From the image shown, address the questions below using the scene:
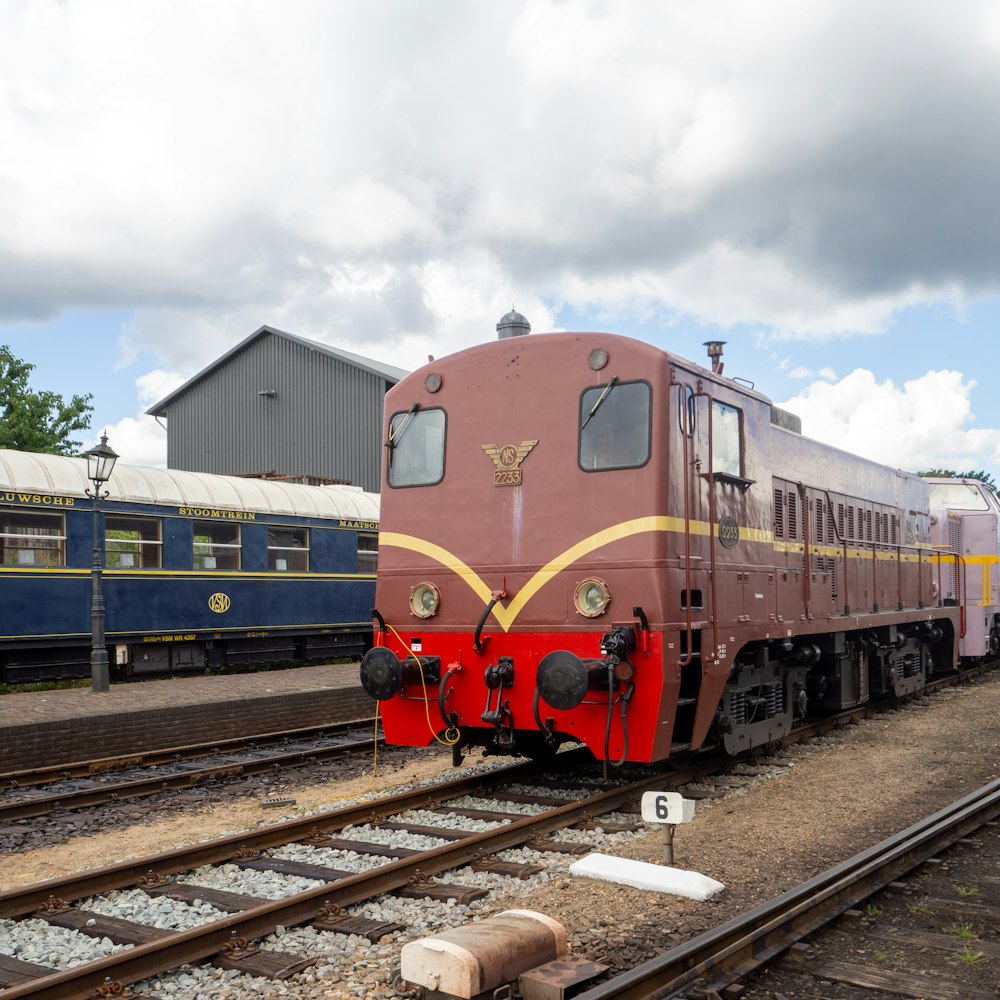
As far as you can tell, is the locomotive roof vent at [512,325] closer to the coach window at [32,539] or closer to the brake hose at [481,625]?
the coach window at [32,539]

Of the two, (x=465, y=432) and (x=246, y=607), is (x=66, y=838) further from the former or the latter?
(x=246, y=607)

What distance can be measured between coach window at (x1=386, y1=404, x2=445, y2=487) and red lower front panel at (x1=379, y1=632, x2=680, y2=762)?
1.43m

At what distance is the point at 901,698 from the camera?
15211 mm

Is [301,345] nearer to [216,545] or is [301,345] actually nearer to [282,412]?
[282,412]

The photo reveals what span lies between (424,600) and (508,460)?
1400mm

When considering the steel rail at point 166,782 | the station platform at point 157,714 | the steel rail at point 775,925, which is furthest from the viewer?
the station platform at point 157,714

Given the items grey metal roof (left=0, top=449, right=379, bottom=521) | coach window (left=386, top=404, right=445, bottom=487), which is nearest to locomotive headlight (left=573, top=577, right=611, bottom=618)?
coach window (left=386, top=404, right=445, bottom=487)

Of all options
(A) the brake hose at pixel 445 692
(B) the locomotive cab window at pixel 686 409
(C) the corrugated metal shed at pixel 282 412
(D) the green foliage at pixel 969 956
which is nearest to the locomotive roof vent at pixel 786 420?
(B) the locomotive cab window at pixel 686 409

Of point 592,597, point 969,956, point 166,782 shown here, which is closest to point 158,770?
point 166,782

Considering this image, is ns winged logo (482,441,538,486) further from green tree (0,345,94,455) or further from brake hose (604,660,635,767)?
green tree (0,345,94,455)

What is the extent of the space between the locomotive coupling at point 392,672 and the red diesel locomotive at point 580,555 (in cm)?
1

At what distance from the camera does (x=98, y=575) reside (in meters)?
15.5

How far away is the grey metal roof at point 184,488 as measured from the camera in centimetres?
1616

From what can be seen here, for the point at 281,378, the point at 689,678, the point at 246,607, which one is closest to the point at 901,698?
the point at 689,678
